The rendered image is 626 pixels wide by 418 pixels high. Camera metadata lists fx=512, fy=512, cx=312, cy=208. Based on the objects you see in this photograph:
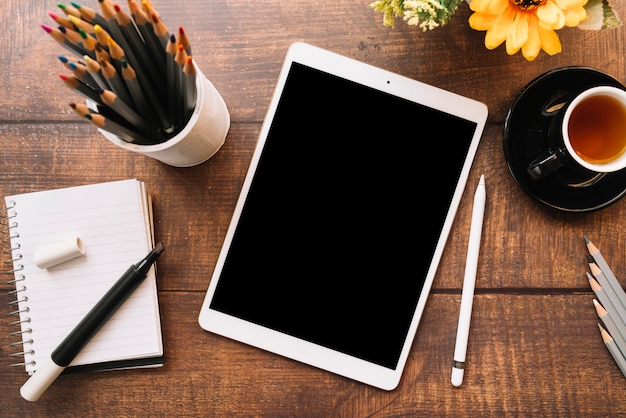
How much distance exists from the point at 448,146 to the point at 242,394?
44 centimetres

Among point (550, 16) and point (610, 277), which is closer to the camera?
point (550, 16)

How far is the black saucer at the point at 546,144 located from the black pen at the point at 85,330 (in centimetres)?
49

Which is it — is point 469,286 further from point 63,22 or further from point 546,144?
point 63,22

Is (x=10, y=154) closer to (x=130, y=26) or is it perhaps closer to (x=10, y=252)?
(x=10, y=252)

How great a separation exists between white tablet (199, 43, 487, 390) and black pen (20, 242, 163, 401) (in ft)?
0.32

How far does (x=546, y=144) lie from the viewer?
0.65 metres

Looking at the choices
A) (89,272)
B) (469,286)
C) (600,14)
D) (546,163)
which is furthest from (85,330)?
(600,14)

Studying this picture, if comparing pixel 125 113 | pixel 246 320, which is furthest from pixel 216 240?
pixel 125 113

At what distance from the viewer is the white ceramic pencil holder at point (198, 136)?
0.56 m

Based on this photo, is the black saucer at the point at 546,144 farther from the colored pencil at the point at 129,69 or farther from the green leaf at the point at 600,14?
the colored pencil at the point at 129,69

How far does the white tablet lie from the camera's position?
693 mm

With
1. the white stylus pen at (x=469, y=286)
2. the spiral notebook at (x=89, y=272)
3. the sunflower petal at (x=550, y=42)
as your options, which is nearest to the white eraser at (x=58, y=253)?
the spiral notebook at (x=89, y=272)

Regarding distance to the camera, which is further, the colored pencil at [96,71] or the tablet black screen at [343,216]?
the tablet black screen at [343,216]

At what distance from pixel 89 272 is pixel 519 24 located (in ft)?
2.04
